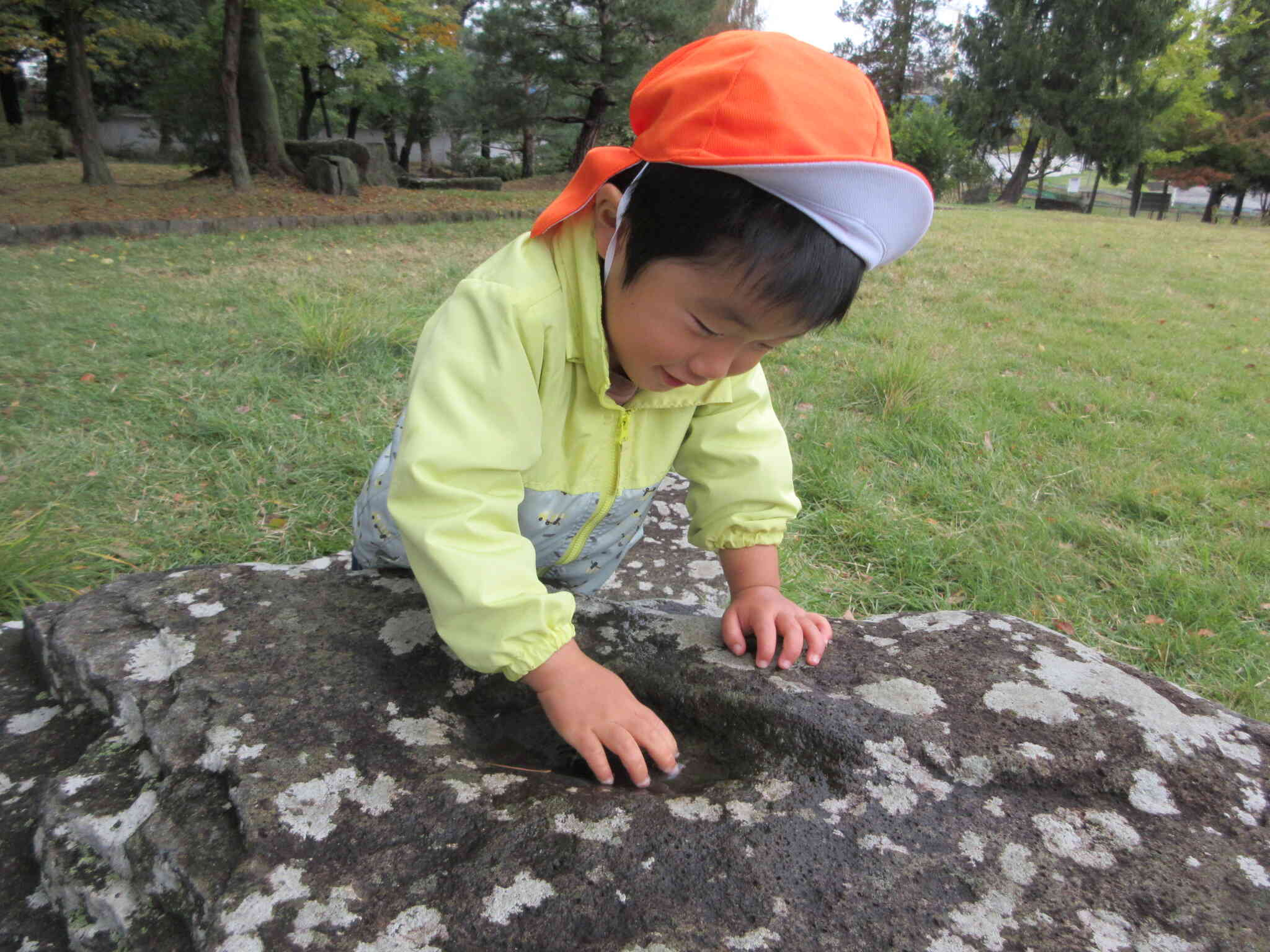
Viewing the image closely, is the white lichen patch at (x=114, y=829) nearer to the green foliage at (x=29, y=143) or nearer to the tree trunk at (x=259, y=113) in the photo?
the tree trunk at (x=259, y=113)

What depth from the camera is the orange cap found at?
47.6 inches

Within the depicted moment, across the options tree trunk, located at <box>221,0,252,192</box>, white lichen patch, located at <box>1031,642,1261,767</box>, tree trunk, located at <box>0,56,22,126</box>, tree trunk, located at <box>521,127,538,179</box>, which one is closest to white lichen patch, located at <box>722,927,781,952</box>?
white lichen patch, located at <box>1031,642,1261,767</box>

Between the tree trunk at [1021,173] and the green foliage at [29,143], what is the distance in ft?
86.9

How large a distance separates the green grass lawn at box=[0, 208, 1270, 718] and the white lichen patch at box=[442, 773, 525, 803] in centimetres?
169

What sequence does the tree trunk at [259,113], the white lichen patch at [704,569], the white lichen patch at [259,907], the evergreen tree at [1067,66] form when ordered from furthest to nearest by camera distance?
→ the evergreen tree at [1067,66], the tree trunk at [259,113], the white lichen patch at [704,569], the white lichen patch at [259,907]

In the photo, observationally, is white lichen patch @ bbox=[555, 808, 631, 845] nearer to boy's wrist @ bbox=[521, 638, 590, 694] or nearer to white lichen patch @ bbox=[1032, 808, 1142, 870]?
boy's wrist @ bbox=[521, 638, 590, 694]

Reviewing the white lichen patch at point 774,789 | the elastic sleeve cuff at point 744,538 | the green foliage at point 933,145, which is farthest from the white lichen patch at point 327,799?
the green foliage at point 933,145

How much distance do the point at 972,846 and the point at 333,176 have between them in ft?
45.0

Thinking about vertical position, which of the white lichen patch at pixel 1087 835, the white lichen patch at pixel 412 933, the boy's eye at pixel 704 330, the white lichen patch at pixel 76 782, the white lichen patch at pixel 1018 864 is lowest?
the white lichen patch at pixel 76 782

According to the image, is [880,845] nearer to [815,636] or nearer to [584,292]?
[815,636]

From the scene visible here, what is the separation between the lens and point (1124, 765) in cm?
135

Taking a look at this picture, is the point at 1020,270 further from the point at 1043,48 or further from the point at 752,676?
the point at 1043,48

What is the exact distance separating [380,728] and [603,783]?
38 centimetres

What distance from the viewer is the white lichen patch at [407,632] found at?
1.63 meters
